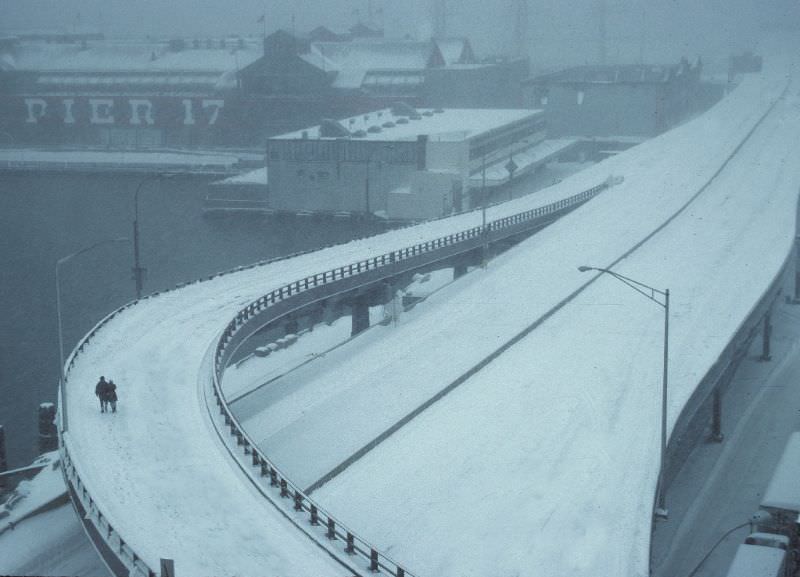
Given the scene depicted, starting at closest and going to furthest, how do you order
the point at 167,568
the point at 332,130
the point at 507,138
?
the point at 167,568 < the point at 332,130 < the point at 507,138

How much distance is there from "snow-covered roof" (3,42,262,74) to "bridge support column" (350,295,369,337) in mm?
84946

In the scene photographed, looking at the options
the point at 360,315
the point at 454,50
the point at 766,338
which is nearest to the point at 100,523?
the point at 360,315

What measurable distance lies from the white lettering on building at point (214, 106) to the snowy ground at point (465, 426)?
2809 inches

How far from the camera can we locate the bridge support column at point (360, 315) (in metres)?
56.4

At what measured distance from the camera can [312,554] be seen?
2312cm

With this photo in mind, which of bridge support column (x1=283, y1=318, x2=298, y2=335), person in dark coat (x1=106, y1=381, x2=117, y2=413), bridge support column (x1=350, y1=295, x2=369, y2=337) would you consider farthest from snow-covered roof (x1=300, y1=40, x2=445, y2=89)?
person in dark coat (x1=106, y1=381, x2=117, y2=413)

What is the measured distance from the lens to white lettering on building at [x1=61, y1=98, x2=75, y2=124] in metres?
136

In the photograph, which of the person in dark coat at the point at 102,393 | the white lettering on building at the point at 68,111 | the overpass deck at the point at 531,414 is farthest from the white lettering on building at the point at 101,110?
the person in dark coat at the point at 102,393

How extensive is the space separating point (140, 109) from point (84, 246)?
5560 centimetres

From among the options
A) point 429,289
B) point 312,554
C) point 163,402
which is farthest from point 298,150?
point 312,554

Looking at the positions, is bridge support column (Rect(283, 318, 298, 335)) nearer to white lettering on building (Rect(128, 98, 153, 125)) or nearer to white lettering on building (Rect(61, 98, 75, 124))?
white lettering on building (Rect(128, 98, 153, 125))

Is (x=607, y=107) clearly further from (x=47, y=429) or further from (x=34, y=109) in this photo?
(x=47, y=429)

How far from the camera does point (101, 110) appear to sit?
136 metres

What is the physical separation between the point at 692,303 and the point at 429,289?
64.9ft
